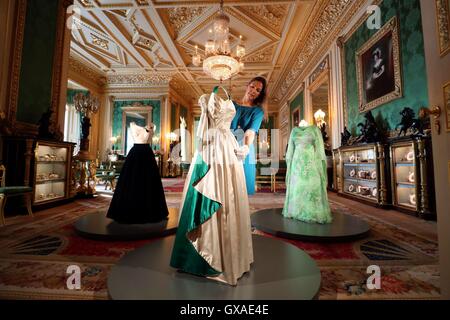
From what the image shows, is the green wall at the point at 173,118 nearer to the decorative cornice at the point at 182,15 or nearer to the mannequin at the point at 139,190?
the decorative cornice at the point at 182,15

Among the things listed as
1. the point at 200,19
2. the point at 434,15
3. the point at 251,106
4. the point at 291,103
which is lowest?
the point at 251,106

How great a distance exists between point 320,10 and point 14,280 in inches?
313

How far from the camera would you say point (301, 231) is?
235 cm

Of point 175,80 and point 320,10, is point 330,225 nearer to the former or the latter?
point 320,10

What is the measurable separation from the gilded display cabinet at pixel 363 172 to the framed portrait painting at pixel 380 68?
1.05 meters

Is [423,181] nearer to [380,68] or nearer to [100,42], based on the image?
[380,68]

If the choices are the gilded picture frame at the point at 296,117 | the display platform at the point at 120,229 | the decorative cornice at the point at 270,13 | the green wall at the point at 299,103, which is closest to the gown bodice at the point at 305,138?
the display platform at the point at 120,229

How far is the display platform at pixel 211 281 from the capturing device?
1104mm

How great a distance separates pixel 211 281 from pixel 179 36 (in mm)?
8569

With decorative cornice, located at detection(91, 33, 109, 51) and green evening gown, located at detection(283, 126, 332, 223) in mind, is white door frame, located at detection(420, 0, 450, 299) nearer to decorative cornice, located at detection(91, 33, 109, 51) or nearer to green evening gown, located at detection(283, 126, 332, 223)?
green evening gown, located at detection(283, 126, 332, 223)

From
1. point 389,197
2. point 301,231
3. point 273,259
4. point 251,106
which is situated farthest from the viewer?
point 389,197

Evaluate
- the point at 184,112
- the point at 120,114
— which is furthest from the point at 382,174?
the point at 184,112

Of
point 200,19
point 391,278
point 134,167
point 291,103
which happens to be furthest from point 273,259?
point 291,103

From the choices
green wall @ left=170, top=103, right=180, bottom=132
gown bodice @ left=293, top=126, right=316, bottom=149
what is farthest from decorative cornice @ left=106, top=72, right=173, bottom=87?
gown bodice @ left=293, top=126, right=316, bottom=149
